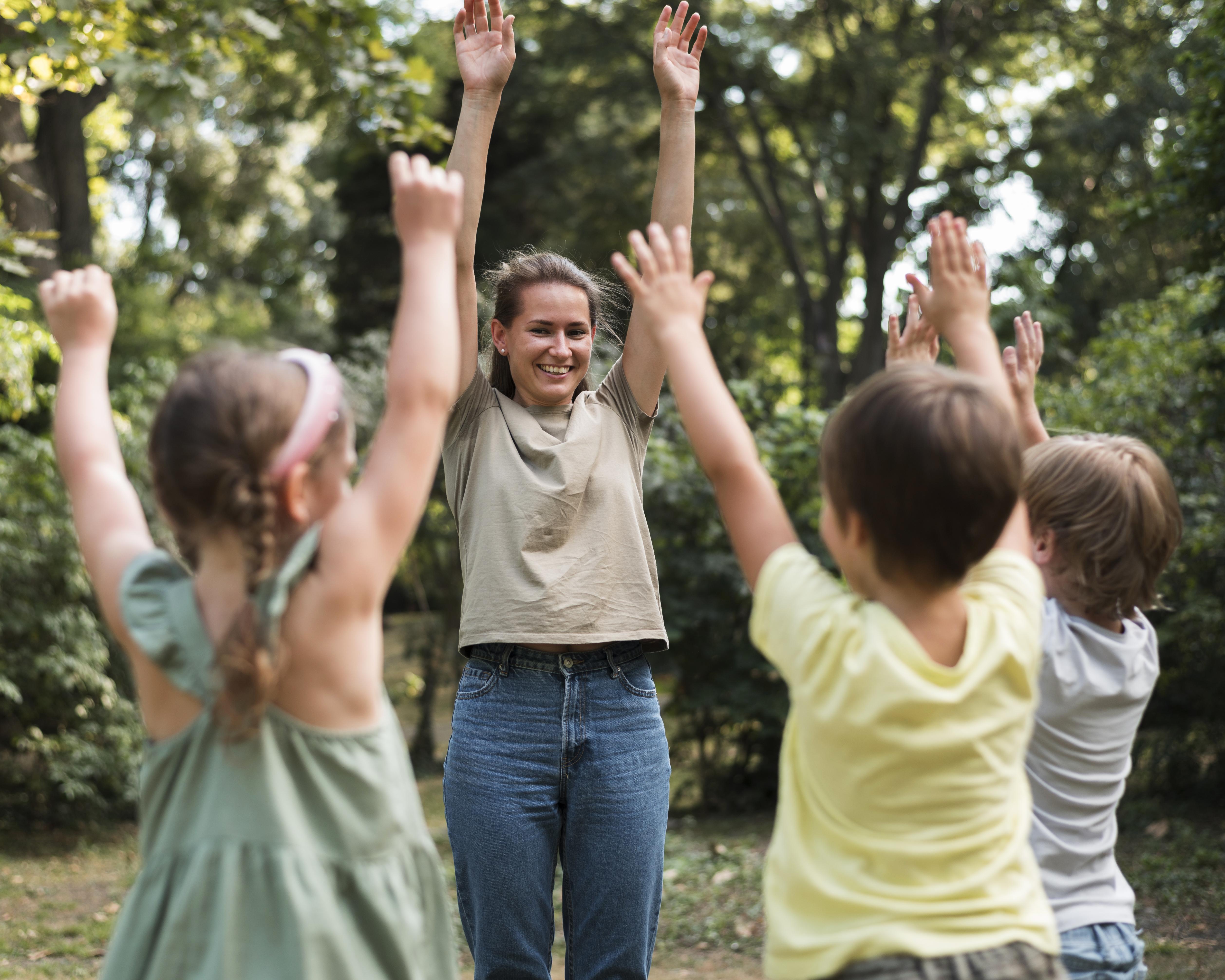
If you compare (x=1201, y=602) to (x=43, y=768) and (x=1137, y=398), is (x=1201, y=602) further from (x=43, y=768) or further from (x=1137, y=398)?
(x=43, y=768)

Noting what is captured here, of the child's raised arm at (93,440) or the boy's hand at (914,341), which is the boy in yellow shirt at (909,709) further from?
the child's raised arm at (93,440)

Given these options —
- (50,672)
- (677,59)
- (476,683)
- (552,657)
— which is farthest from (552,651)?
(50,672)

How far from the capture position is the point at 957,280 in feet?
5.93

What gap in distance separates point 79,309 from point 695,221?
16.0 metres

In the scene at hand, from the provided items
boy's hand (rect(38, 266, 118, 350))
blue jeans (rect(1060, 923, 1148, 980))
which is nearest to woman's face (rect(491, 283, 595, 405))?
boy's hand (rect(38, 266, 118, 350))

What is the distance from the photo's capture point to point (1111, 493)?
1835 mm

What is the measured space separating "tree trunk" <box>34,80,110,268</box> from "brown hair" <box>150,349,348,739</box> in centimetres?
1080

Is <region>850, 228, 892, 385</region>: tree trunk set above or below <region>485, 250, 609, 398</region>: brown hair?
above

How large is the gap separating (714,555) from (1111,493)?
513cm

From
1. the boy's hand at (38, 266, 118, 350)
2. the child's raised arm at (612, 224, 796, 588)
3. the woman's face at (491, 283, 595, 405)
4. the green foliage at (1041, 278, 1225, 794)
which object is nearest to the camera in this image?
the child's raised arm at (612, 224, 796, 588)

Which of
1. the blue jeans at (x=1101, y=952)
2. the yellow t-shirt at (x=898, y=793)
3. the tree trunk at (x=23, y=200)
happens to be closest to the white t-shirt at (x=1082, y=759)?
the blue jeans at (x=1101, y=952)

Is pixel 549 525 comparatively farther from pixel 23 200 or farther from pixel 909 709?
pixel 23 200

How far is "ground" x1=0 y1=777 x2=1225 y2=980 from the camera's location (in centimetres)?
472

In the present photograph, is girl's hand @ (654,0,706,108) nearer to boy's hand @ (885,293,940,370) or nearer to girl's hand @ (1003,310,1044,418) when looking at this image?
boy's hand @ (885,293,940,370)
